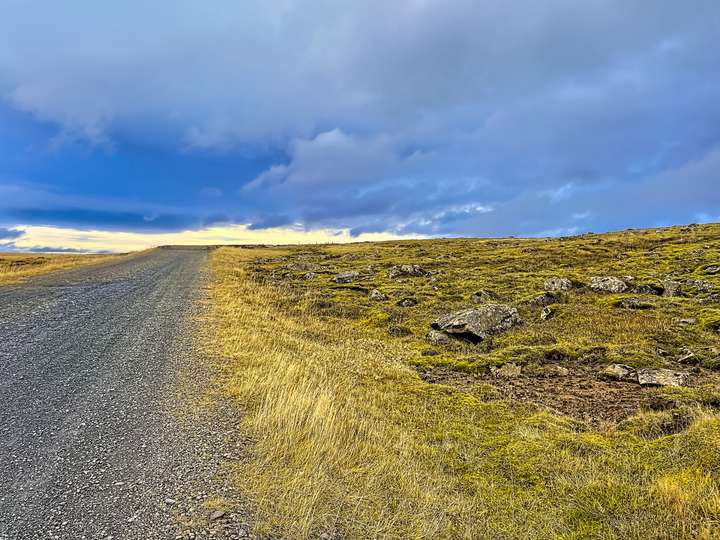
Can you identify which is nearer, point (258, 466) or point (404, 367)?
point (258, 466)

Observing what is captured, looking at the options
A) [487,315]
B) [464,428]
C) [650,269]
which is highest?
[650,269]

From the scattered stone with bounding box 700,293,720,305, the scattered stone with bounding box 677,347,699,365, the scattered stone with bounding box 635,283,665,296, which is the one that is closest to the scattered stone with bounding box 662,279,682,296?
the scattered stone with bounding box 635,283,665,296

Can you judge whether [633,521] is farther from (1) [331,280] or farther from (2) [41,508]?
(1) [331,280]

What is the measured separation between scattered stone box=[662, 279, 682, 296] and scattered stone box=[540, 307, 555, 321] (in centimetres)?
921

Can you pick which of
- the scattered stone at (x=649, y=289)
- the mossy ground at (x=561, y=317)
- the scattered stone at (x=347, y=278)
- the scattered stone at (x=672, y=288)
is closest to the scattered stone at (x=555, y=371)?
the mossy ground at (x=561, y=317)

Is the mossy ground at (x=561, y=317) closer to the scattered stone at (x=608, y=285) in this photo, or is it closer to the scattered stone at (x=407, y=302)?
the scattered stone at (x=407, y=302)

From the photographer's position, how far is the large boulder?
57.2 ft

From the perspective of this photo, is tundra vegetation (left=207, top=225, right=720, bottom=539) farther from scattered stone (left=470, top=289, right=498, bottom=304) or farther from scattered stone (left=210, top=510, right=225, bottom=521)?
scattered stone (left=470, top=289, right=498, bottom=304)

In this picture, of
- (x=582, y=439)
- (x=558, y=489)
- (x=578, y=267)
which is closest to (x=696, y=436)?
(x=582, y=439)

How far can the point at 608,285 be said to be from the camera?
85.0 feet

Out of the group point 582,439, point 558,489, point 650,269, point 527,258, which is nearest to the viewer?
point 558,489

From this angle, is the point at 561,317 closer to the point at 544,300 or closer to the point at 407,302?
the point at 544,300

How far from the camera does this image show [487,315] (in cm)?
1855

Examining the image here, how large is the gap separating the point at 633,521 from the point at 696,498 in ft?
3.73
